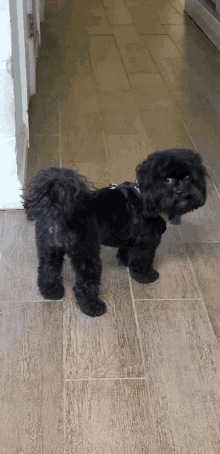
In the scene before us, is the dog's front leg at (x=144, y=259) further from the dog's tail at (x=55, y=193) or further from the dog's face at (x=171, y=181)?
the dog's tail at (x=55, y=193)

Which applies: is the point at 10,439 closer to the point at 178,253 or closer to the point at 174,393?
the point at 174,393

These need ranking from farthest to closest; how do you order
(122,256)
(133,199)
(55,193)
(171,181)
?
(122,256)
(133,199)
(171,181)
(55,193)

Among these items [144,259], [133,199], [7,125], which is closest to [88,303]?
[144,259]

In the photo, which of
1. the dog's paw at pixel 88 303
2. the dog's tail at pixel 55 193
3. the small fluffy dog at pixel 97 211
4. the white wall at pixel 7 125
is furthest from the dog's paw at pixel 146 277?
the white wall at pixel 7 125

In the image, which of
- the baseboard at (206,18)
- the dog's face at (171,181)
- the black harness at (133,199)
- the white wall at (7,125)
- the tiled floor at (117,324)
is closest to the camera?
the tiled floor at (117,324)

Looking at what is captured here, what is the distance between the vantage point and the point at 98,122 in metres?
2.95

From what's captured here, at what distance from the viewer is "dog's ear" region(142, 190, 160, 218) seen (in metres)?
1.52

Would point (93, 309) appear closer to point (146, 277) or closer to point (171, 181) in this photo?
point (146, 277)

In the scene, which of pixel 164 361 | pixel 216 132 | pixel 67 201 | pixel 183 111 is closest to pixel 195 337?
pixel 164 361

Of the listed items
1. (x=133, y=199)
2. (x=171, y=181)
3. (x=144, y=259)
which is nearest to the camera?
(x=171, y=181)

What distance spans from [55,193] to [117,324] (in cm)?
58

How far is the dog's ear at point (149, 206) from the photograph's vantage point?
152 cm

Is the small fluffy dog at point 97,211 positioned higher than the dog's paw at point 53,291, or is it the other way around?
the small fluffy dog at point 97,211

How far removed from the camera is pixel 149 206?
5.07ft
